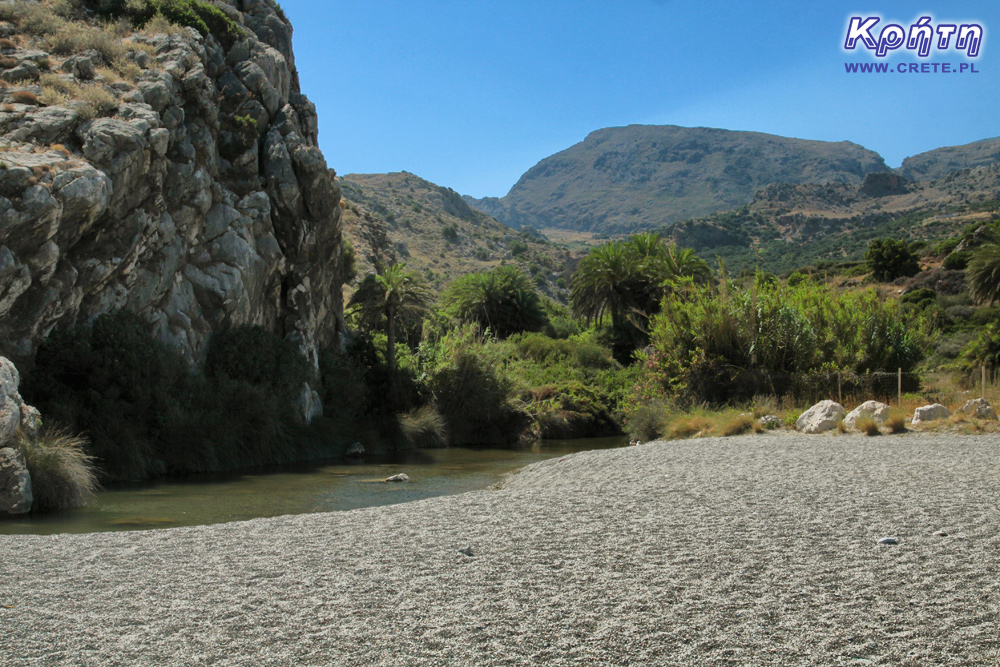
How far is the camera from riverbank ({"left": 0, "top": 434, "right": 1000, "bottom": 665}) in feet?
A: 16.1

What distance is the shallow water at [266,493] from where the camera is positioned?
12500 mm

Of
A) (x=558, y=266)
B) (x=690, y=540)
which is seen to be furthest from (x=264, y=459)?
(x=558, y=266)

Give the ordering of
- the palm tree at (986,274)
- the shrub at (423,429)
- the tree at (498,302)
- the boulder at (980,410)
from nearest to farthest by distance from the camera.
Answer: the boulder at (980,410) → the shrub at (423,429) → the palm tree at (986,274) → the tree at (498,302)

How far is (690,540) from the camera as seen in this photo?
24.5 ft

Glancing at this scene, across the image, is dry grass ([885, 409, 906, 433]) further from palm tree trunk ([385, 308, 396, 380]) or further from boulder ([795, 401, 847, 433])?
palm tree trunk ([385, 308, 396, 380])

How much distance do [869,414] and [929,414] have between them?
4.83 feet

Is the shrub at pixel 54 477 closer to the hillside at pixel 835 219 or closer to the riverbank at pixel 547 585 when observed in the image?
the riverbank at pixel 547 585

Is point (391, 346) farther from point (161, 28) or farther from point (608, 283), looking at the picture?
point (608, 283)

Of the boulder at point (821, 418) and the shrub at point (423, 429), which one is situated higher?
the boulder at point (821, 418)

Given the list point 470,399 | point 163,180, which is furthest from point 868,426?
point 163,180

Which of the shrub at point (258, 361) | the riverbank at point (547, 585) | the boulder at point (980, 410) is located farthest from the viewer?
the shrub at point (258, 361)

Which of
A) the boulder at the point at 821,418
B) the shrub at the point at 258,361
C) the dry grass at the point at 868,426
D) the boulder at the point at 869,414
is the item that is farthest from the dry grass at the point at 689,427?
the shrub at the point at 258,361

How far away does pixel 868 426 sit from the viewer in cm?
1752

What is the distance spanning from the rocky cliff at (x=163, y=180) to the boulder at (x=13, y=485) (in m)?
6.14
